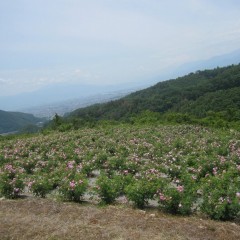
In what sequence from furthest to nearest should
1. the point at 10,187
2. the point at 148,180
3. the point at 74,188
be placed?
the point at 10,187
the point at 74,188
the point at 148,180

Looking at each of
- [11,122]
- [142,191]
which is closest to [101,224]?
[142,191]

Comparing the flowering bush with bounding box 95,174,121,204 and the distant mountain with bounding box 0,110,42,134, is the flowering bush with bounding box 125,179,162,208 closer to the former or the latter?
the flowering bush with bounding box 95,174,121,204

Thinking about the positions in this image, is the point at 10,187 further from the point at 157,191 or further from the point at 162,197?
the point at 162,197

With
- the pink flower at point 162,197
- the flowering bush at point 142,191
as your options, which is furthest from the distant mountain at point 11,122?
the pink flower at point 162,197

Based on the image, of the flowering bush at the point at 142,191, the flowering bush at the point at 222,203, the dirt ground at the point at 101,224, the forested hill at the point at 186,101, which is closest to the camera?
the dirt ground at the point at 101,224

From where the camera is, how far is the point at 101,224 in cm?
702

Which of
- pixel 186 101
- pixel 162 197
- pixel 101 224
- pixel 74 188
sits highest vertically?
pixel 74 188

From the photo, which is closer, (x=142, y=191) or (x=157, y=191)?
(x=157, y=191)

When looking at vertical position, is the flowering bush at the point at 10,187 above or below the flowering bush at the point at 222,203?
above

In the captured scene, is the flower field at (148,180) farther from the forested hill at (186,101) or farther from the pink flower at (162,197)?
the forested hill at (186,101)

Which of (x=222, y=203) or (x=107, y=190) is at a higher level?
(x=107, y=190)

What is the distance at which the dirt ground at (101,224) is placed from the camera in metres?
6.45

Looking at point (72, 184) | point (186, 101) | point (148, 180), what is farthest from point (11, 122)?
point (148, 180)

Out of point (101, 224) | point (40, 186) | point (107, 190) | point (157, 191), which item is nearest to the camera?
point (101, 224)
